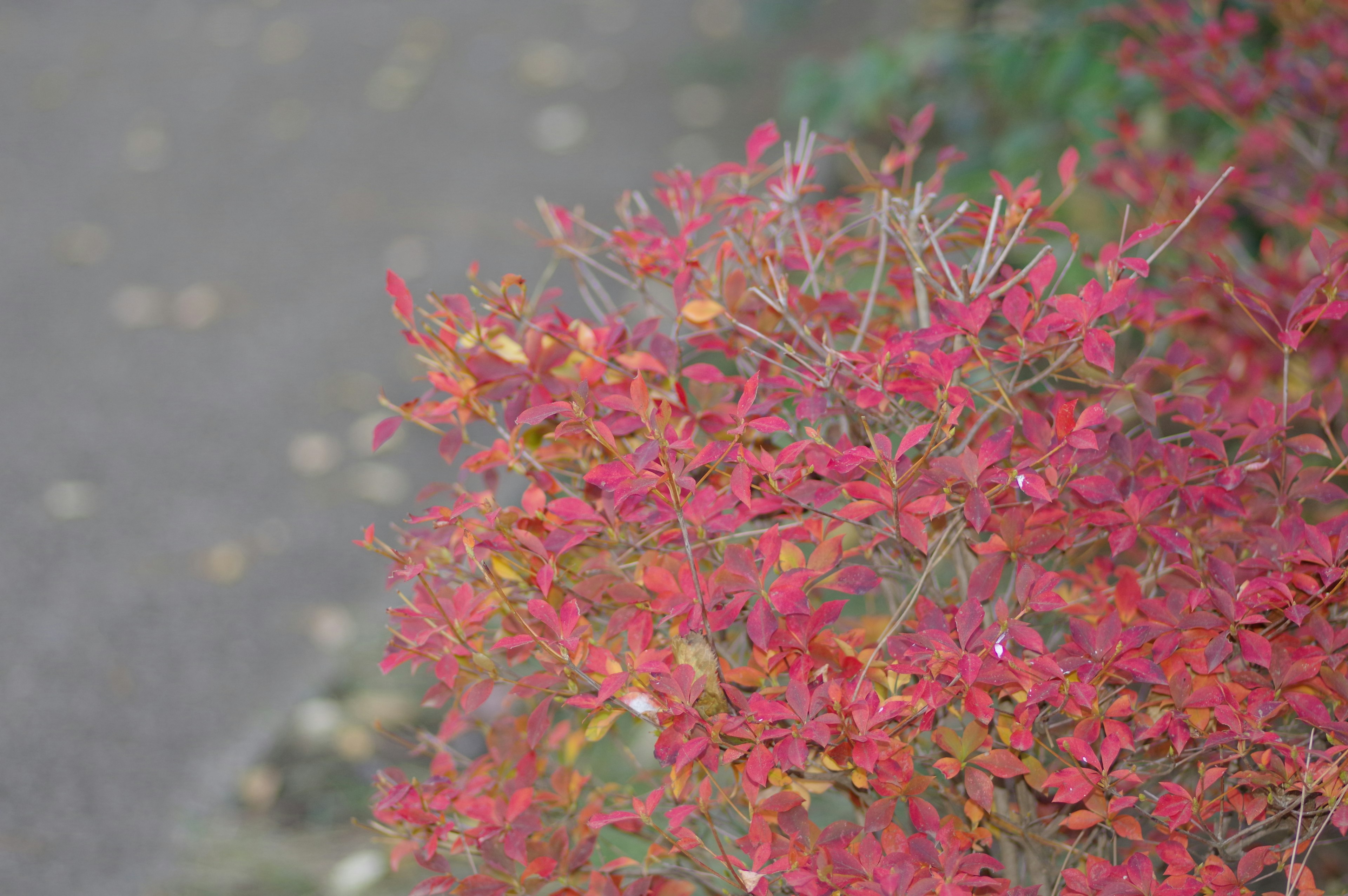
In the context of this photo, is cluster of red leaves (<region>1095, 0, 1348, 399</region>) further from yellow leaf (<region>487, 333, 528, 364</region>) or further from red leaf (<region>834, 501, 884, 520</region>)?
yellow leaf (<region>487, 333, 528, 364</region>)

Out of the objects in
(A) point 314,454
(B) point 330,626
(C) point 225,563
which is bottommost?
(B) point 330,626

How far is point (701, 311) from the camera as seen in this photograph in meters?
0.98

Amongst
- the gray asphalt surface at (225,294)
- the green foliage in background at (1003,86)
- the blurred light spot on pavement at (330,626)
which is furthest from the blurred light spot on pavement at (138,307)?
the green foliage in background at (1003,86)

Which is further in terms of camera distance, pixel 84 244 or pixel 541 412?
pixel 84 244

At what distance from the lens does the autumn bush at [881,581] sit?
2.65 ft

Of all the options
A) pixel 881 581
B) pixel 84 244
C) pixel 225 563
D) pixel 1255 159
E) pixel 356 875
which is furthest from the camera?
pixel 84 244


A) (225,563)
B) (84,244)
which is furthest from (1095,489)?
(84,244)

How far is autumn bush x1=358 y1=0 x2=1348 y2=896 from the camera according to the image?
808 millimetres

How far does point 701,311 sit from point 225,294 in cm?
282

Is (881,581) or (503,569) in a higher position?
(503,569)

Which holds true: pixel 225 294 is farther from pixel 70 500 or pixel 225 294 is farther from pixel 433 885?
pixel 433 885

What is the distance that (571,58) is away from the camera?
4.46 m

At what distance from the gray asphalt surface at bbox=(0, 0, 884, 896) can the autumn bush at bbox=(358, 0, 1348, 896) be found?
125cm

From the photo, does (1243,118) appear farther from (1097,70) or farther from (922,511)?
(922,511)
